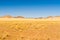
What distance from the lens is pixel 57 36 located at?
22734 mm

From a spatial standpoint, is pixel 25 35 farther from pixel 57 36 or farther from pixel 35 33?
pixel 57 36

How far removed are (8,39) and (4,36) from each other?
27.9 inches

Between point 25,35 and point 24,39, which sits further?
point 25,35

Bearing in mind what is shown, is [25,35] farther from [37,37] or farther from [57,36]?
[57,36]

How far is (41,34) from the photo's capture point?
23047 millimetres

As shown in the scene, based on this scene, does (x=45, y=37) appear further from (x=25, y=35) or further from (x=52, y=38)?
(x=25, y=35)

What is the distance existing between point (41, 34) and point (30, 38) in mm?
2693

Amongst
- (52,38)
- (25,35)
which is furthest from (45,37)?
(25,35)

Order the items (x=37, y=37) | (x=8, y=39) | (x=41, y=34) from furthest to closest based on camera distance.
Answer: (x=41, y=34) → (x=37, y=37) → (x=8, y=39)

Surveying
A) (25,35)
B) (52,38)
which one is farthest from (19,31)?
(52,38)

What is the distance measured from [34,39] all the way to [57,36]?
4002mm

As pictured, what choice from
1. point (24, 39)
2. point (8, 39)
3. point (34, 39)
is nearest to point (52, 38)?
point (34, 39)

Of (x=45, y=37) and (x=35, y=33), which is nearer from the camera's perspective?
(x=45, y=37)

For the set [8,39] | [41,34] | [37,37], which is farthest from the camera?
[41,34]
